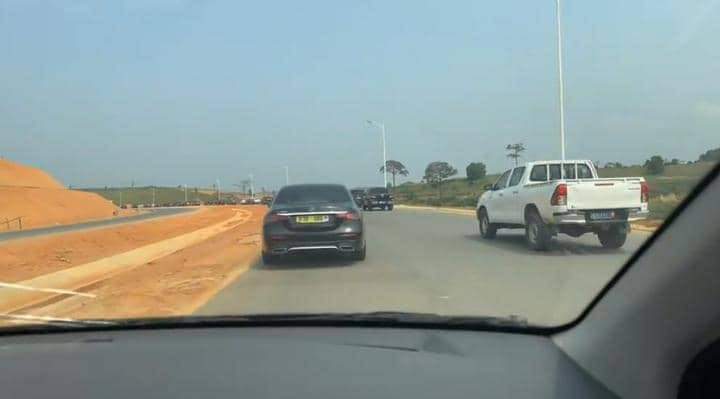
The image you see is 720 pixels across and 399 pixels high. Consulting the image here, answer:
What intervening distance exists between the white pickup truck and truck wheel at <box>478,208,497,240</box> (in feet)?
5.27

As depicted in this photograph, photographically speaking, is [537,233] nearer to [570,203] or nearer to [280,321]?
[570,203]

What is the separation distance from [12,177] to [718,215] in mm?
93545

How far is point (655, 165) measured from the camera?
4340mm

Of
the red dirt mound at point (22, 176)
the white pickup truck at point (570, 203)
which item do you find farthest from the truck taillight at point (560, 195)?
the red dirt mound at point (22, 176)

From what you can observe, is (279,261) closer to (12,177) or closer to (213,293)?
(213,293)

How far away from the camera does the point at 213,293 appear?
9.95 metres

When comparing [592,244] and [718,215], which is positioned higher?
[718,215]

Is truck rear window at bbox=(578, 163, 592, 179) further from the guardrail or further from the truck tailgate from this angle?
the guardrail

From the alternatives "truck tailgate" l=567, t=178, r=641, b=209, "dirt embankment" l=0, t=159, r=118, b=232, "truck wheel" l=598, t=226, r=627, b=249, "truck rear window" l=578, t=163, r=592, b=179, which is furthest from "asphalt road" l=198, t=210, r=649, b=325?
"dirt embankment" l=0, t=159, r=118, b=232

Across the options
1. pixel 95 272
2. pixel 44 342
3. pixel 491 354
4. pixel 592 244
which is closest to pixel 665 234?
pixel 491 354

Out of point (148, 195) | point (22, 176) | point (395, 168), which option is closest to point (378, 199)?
point (395, 168)

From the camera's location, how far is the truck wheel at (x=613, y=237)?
39.3 feet

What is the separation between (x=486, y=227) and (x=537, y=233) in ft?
13.4

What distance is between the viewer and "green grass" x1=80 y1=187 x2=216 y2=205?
150m
